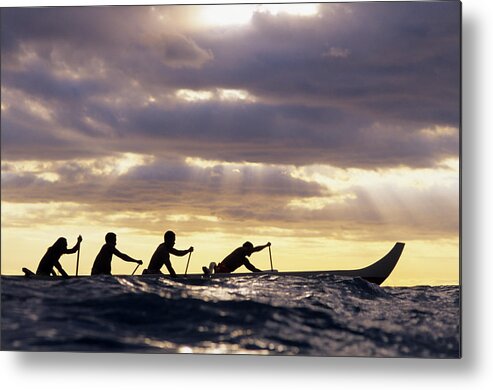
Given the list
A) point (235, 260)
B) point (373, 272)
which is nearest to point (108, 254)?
point (235, 260)

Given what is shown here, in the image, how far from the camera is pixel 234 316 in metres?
6.29

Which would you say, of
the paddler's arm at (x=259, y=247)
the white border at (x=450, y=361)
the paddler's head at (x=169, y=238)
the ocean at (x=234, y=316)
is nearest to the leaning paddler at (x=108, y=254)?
the ocean at (x=234, y=316)

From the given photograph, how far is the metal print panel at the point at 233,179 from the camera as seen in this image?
618 centimetres

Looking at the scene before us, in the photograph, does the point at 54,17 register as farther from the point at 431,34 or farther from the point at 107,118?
the point at 431,34

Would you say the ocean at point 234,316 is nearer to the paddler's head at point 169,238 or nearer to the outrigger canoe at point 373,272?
the outrigger canoe at point 373,272

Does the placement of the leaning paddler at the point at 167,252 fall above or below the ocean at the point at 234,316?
above

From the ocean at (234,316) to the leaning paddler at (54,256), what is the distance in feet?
0.28

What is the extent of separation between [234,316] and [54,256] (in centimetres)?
122

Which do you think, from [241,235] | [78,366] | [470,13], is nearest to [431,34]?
[470,13]

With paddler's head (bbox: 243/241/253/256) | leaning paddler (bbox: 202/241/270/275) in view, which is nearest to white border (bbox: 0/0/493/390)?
leaning paddler (bbox: 202/241/270/275)

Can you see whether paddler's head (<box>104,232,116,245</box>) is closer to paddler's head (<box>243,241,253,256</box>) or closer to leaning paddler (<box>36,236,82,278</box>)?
leaning paddler (<box>36,236,82,278</box>)

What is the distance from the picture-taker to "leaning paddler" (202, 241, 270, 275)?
6273mm

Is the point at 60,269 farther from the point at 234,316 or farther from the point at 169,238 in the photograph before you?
the point at 234,316

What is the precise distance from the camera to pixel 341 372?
620 centimetres
